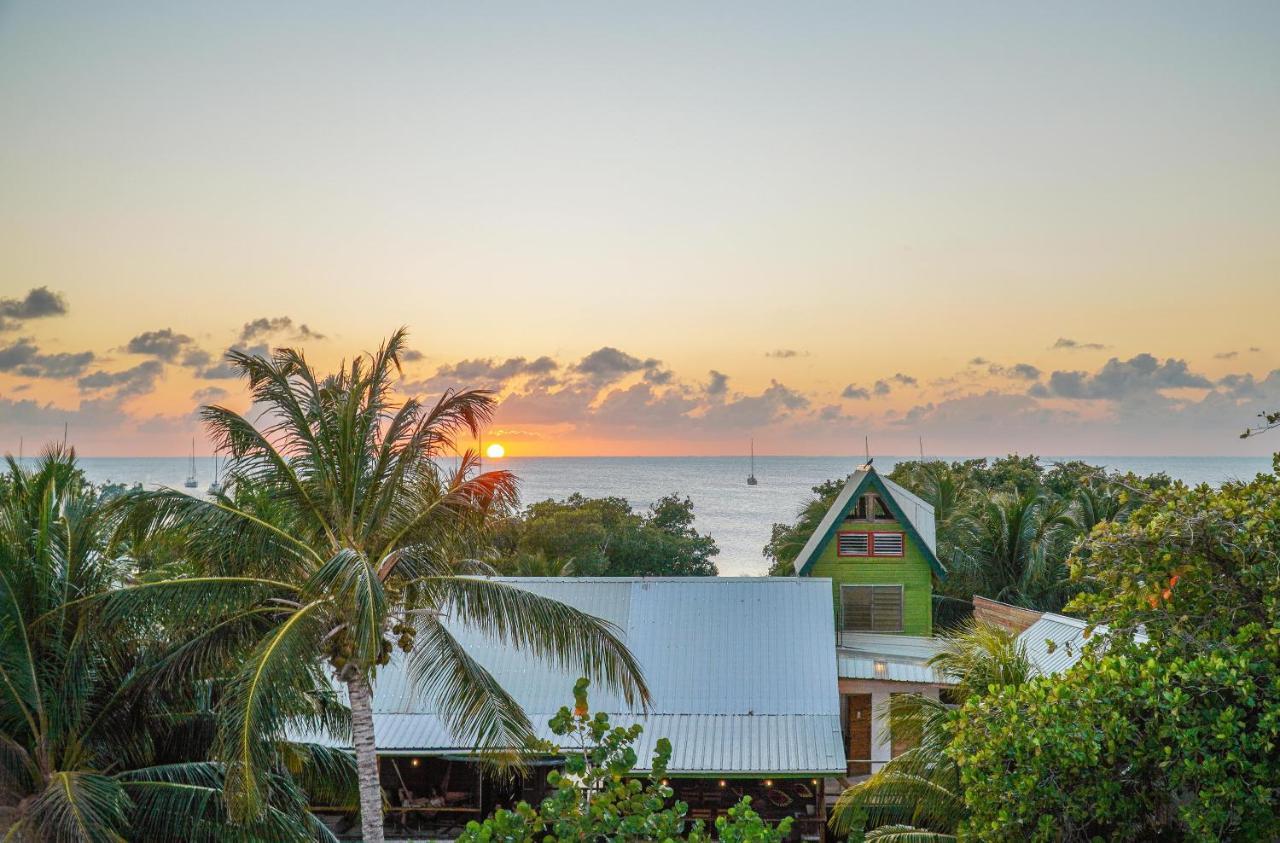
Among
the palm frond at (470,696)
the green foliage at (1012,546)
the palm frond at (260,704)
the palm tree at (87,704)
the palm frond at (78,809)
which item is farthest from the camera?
the green foliage at (1012,546)

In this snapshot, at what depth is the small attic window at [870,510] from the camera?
23938 millimetres

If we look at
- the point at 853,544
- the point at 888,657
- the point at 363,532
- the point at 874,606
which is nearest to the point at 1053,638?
the point at 888,657

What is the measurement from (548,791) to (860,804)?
23.3ft

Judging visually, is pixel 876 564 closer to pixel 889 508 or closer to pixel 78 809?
pixel 889 508

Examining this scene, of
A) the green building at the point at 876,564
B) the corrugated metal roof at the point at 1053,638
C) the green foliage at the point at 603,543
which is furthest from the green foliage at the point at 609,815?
the green foliage at the point at 603,543

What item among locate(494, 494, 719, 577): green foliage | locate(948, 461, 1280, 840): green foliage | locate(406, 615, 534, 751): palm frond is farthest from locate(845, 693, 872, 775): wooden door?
locate(494, 494, 719, 577): green foliage

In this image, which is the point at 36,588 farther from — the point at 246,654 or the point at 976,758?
the point at 976,758

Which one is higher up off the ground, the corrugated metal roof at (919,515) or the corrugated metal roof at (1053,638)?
the corrugated metal roof at (919,515)

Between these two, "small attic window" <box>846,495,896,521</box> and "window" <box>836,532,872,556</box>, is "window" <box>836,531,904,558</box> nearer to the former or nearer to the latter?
"window" <box>836,532,872,556</box>

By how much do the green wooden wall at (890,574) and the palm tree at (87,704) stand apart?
14877 mm

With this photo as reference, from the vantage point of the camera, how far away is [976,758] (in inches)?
322

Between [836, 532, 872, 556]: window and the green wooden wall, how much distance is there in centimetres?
10

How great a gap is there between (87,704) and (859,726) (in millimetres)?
14858

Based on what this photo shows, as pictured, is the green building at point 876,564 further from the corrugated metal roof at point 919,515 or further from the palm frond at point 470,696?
the palm frond at point 470,696
